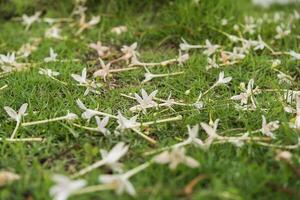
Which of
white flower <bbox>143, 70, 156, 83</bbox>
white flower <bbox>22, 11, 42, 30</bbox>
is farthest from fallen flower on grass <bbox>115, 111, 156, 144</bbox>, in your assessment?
white flower <bbox>22, 11, 42, 30</bbox>

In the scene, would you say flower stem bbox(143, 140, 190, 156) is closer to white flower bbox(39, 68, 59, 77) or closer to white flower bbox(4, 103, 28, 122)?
white flower bbox(4, 103, 28, 122)

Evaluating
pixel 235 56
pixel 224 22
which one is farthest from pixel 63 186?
pixel 224 22

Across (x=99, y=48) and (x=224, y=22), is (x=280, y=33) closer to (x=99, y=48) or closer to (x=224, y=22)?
(x=224, y=22)

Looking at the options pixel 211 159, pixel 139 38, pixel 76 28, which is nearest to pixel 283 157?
pixel 211 159

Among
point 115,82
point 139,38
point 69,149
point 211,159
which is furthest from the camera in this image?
point 139,38

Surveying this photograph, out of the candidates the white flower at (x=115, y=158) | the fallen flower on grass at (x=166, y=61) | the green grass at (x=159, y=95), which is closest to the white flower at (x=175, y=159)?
the green grass at (x=159, y=95)

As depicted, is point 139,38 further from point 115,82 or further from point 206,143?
point 206,143
